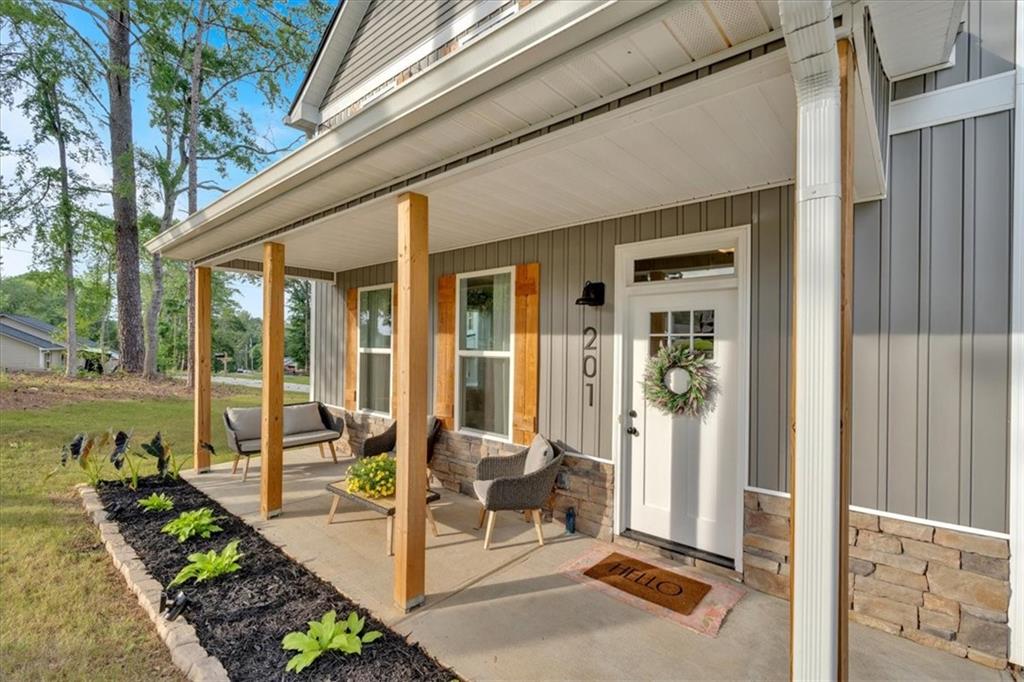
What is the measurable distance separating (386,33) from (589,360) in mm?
5547

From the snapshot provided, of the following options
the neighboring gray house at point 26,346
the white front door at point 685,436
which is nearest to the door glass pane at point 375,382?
the white front door at point 685,436

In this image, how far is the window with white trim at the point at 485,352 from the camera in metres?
4.66

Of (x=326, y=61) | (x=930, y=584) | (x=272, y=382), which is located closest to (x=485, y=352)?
(x=272, y=382)

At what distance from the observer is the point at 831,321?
1241mm

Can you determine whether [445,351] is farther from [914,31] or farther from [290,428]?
[914,31]

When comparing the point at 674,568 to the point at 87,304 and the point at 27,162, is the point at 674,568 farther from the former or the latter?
the point at 87,304

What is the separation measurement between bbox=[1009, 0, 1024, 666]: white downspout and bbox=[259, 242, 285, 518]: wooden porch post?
195 inches

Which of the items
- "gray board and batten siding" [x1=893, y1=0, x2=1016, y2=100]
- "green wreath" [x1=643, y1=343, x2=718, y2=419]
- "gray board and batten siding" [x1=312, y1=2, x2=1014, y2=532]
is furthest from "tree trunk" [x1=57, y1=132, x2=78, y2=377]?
"gray board and batten siding" [x1=893, y1=0, x2=1016, y2=100]

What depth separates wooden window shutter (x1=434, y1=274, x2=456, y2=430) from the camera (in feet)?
16.6

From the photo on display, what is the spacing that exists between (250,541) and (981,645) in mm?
4629

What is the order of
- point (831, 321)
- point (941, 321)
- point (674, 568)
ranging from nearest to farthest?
point (831, 321)
point (941, 321)
point (674, 568)

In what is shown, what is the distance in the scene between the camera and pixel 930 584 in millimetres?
2480

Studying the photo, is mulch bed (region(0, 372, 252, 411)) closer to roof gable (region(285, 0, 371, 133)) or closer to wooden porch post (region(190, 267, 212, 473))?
wooden porch post (region(190, 267, 212, 473))

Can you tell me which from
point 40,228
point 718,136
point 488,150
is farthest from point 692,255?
point 40,228
